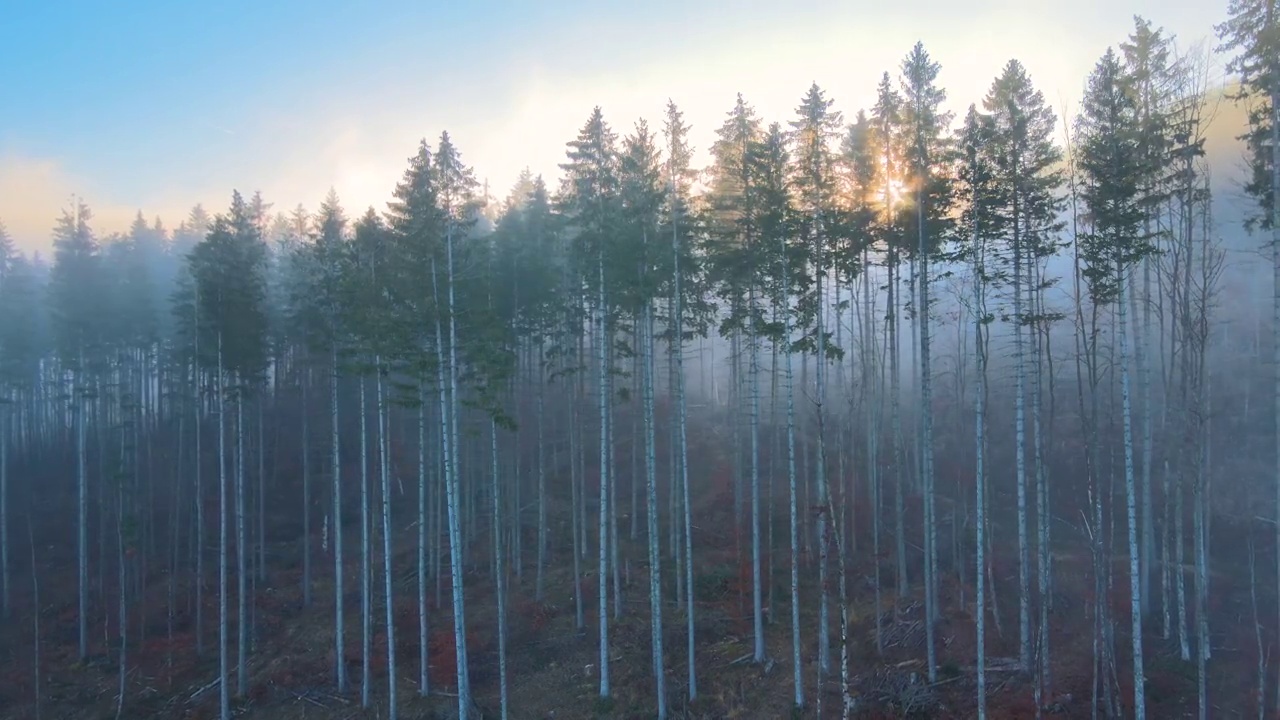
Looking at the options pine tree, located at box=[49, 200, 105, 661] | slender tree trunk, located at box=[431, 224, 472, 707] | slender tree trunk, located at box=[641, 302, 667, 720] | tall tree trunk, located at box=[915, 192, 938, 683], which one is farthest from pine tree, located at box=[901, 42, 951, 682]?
pine tree, located at box=[49, 200, 105, 661]

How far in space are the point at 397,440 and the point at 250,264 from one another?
18400 mm

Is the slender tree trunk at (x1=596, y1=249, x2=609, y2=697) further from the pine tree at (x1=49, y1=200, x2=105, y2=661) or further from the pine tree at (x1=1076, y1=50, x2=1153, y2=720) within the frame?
the pine tree at (x1=49, y1=200, x2=105, y2=661)

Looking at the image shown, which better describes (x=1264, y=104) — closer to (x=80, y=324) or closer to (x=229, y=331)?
(x=229, y=331)

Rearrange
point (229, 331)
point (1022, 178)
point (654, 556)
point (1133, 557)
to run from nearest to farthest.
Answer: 1. point (1133, 557)
2. point (1022, 178)
3. point (654, 556)
4. point (229, 331)

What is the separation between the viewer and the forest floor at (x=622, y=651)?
62.4 feet

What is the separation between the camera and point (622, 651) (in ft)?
78.2

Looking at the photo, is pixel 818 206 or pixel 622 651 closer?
pixel 818 206

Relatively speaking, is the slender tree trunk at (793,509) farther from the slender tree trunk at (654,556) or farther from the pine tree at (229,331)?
the pine tree at (229,331)

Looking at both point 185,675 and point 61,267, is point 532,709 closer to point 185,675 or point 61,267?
point 185,675

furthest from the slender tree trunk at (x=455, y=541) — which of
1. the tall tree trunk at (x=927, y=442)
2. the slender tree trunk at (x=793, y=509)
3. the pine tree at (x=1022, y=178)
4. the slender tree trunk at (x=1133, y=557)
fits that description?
the slender tree trunk at (x=1133, y=557)

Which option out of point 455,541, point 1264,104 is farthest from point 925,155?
point 455,541

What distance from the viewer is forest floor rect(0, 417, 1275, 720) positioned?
19.0 m

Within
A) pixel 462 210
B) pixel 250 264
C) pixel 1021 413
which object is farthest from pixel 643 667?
pixel 250 264

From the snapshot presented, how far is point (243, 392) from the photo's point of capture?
2741cm
